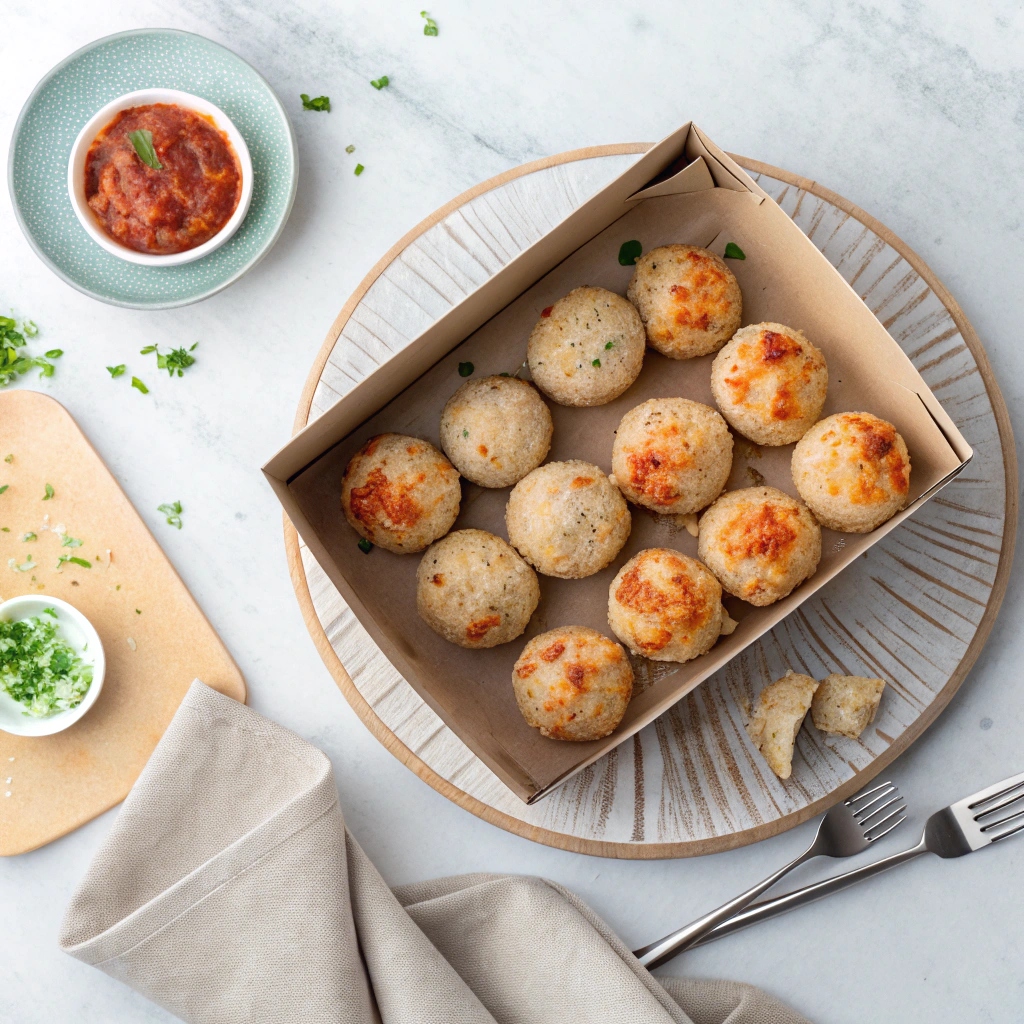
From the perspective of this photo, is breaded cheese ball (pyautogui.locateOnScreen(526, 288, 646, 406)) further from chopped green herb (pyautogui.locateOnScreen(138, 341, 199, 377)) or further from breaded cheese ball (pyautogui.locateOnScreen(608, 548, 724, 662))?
chopped green herb (pyautogui.locateOnScreen(138, 341, 199, 377))

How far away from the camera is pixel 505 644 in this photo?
252 centimetres

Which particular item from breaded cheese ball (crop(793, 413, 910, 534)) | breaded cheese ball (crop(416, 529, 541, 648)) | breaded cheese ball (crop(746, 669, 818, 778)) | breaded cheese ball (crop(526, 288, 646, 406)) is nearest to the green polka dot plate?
breaded cheese ball (crop(526, 288, 646, 406))

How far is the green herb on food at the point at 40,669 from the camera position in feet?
8.65

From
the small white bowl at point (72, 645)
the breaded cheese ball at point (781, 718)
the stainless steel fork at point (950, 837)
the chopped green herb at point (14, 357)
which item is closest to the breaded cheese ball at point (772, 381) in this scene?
the breaded cheese ball at point (781, 718)

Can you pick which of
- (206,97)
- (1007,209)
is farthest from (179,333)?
(1007,209)

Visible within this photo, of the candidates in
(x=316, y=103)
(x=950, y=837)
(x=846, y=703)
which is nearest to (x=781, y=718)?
(x=846, y=703)

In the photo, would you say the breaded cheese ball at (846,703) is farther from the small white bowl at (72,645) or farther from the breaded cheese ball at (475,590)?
the small white bowl at (72,645)

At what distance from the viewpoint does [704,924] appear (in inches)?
105

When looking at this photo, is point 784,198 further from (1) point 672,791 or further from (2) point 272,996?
(2) point 272,996

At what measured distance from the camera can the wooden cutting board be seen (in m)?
2.74

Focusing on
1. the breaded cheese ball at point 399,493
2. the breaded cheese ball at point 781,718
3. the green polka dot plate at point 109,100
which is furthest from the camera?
the green polka dot plate at point 109,100

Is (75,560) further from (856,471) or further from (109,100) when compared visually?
(856,471)

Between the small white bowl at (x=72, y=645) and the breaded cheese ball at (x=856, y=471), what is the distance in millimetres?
2050

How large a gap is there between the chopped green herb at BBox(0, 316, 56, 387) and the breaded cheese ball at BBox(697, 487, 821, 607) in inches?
81.8
